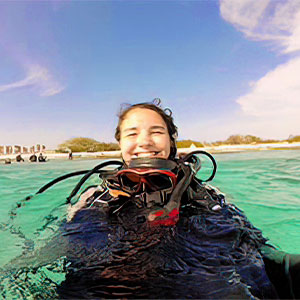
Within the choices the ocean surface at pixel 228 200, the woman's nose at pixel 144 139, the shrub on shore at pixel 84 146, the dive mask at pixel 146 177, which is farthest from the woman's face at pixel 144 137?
the shrub on shore at pixel 84 146

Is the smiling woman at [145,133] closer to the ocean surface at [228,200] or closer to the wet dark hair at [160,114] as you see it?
the wet dark hair at [160,114]

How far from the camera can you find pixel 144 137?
90.3 inches

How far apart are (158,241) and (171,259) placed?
17 centimetres

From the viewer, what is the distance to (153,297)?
3.53ft

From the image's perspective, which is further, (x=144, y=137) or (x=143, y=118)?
(x=143, y=118)

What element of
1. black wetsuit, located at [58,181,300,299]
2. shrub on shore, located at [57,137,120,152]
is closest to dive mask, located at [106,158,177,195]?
black wetsuit, located at [58,181,300,299]

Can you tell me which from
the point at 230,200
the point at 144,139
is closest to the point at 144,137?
the point at 144,139

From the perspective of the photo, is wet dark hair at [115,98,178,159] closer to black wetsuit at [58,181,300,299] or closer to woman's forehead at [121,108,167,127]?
woman's forehead at [121,108,167,127]

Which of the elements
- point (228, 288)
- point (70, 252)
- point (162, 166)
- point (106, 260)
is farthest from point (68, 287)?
point (162, 166)

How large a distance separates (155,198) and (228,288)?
0.95m

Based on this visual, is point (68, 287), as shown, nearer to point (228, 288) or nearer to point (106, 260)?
point (106, 260)

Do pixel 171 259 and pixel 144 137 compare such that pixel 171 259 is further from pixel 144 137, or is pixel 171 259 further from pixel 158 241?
pixel 144 137

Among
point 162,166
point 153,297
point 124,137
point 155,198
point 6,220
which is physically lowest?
point 6,220

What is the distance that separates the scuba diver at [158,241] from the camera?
1168mm
